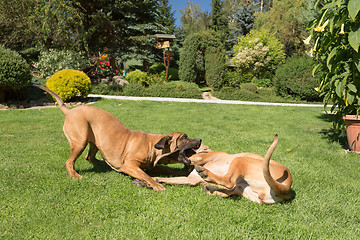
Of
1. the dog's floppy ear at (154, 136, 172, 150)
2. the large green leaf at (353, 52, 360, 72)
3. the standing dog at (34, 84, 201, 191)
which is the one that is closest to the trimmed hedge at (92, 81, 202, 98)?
the large green leaf at (353, 52, 360, 72)

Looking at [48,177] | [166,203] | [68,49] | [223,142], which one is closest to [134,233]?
[166,203]

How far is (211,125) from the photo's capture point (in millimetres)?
7629

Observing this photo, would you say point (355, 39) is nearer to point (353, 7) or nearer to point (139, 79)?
point (353, 7)

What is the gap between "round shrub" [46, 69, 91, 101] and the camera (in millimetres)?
11102

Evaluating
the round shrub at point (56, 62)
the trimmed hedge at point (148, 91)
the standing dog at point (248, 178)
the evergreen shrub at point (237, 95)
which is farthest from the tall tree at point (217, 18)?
the standing dog at point (248, 178)

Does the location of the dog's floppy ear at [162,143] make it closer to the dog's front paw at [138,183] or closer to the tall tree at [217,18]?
the dog's front paw at [138,183]

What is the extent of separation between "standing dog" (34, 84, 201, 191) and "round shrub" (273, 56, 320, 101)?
1652 centimetres

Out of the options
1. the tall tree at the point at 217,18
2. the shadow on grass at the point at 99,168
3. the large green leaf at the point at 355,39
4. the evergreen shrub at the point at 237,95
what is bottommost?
the evergreen shrub at the point at 237,95

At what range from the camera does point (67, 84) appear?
11.2m

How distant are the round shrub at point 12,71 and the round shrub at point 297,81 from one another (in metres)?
16.3

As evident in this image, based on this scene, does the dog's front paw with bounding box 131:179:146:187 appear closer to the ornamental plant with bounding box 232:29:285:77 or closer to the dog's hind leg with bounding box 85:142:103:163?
the dog's hind leg with bounding box 85:142:103:163

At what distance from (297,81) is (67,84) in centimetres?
1510

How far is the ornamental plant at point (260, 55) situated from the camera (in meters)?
26.8

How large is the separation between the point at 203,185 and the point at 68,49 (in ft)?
57.1
